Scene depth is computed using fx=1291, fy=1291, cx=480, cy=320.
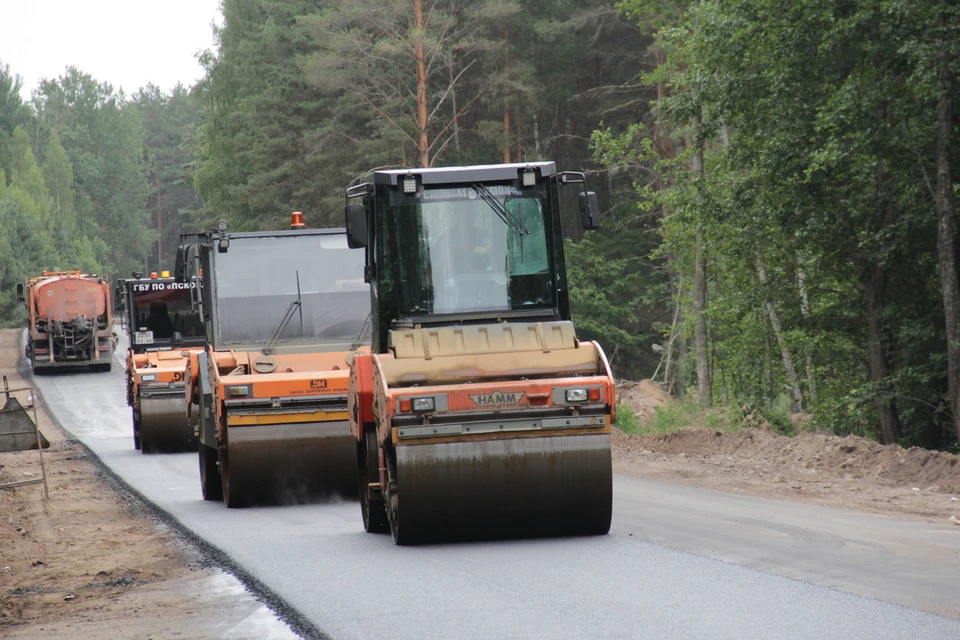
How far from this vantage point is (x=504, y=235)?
9.73 metres

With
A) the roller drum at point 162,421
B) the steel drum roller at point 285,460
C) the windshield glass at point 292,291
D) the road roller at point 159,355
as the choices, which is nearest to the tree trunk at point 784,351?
the windshield glass at point 292,291

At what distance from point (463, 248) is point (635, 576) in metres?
3.05

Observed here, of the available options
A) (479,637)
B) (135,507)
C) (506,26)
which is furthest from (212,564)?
(506,26)

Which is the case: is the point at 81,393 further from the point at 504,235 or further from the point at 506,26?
the point at 504,235

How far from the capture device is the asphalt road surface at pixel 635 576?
254 inches

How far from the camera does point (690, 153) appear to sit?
27.2 meters

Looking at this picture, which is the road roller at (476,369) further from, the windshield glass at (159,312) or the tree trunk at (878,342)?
the windshield glass at (159,312)

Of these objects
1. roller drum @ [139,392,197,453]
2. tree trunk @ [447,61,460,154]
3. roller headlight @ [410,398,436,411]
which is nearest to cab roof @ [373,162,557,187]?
roller headlight @ [410,398,436,411]

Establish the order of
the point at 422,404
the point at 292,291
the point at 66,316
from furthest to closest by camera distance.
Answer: the point at 66,316, the point at 292,291, the point at 422,404

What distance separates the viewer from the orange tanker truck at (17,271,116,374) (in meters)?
44.4

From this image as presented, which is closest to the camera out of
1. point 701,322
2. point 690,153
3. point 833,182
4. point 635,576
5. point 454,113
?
point 635,576

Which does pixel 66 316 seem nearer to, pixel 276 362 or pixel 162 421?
pixel 162 421

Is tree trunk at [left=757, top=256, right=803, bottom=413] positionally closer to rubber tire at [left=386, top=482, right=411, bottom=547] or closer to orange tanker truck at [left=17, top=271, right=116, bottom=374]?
rubber tire at [left=386, top=482, right=411, bottom=547]

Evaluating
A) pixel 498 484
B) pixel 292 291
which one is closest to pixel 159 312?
pixel 292 291
